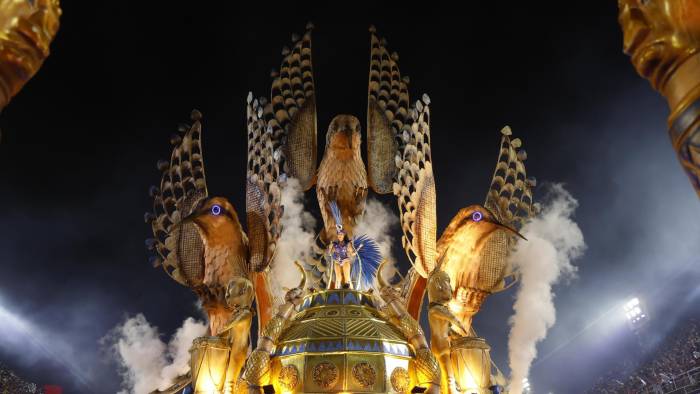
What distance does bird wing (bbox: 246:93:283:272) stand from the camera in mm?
7836

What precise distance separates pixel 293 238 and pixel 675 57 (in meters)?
11.4

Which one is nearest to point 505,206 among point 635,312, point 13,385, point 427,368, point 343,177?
point 343,177

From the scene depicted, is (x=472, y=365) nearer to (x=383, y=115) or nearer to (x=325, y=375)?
(x=325, y=375)

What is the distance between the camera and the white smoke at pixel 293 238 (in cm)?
1183

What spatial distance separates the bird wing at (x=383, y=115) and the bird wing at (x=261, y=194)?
1.74m

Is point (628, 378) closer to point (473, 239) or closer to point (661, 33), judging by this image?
point (473, 239)

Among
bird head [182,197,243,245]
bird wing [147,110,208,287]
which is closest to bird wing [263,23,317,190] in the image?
bird wing [147,110,208,287]

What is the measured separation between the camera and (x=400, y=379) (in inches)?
204

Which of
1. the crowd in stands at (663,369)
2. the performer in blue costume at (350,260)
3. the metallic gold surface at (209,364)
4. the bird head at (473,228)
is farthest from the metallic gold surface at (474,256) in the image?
the crowd in stands at (663,369)

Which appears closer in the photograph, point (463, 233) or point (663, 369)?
point (463, 233)

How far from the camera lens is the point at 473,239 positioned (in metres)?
7.81

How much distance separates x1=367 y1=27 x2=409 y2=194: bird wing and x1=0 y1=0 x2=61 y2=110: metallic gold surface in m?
7.02

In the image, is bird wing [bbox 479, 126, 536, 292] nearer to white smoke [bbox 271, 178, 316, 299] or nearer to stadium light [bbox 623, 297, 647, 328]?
white smoke [bbox 271, 178, 316, 299]

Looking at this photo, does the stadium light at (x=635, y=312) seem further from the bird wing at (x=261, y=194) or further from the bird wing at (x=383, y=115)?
the bird wing at (x=261, y=194)
